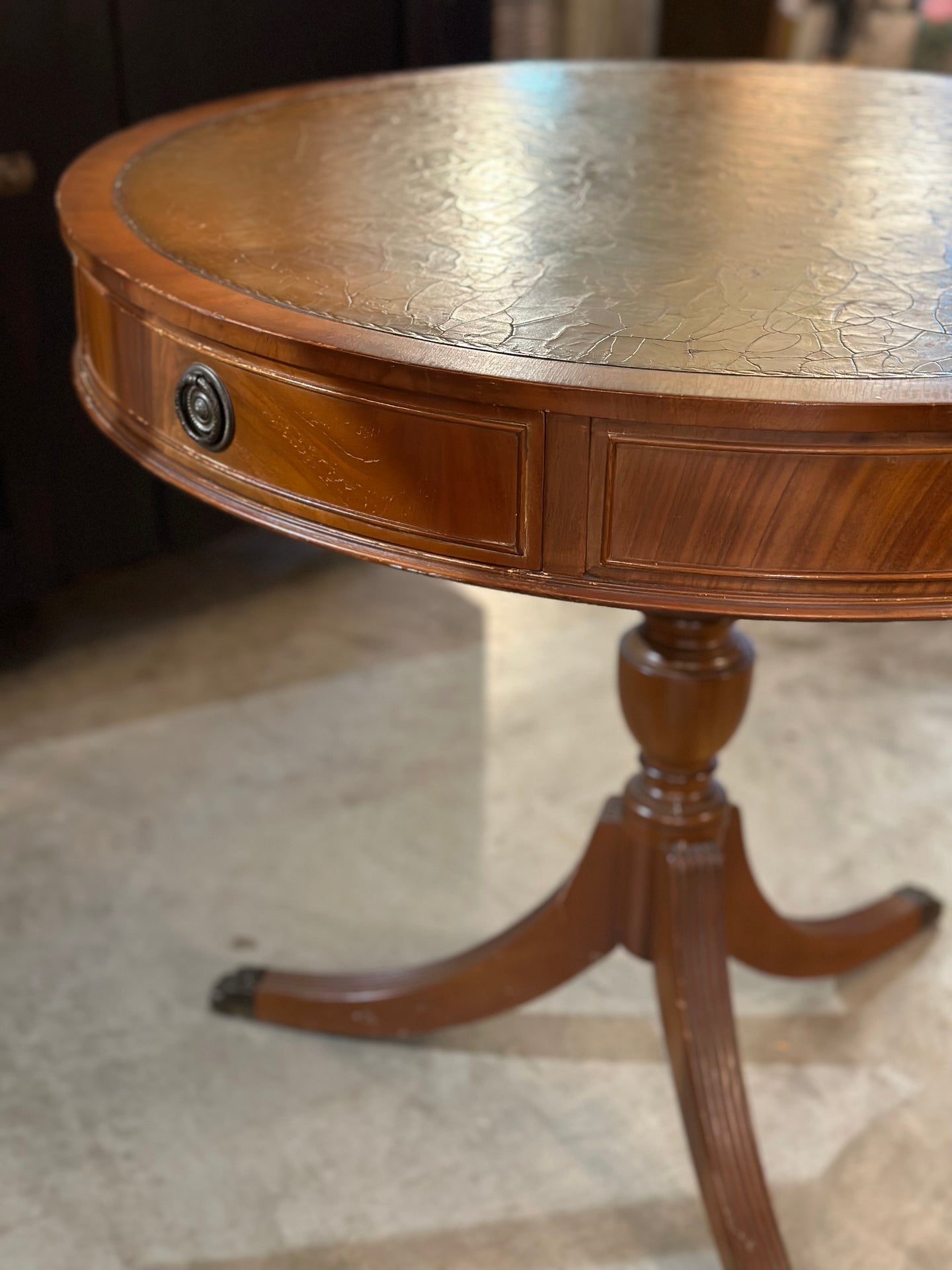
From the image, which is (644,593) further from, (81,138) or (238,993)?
(81,138)

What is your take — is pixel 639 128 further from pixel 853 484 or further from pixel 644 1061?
pixel 644 1061

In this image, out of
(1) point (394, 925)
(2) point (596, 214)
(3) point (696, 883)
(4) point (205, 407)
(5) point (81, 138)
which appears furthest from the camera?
(5) point (81, 138)

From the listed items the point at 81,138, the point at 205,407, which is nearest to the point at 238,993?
the point at 205,407

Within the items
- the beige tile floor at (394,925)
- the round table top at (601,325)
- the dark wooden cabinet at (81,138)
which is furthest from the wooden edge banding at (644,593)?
the dark wooden cabinet at (81,138)

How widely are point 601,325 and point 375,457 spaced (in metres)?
0.13

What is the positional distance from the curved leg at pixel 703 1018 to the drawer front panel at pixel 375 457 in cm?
47

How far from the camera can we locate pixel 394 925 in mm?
1321

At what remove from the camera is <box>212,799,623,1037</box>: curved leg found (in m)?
1.07

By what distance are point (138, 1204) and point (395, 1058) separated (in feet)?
0.79

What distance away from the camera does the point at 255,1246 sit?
997 mm

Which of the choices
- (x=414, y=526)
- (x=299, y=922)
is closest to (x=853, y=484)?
(x=414, y=526)

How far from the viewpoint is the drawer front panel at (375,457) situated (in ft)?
2.04

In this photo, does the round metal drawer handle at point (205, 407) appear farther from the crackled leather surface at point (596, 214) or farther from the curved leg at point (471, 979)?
the curved leg at point (471, 979)

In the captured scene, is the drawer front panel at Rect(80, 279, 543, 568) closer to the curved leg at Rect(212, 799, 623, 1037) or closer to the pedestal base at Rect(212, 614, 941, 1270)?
the pedestal base at Rect(212, 614, 941, 1270)
